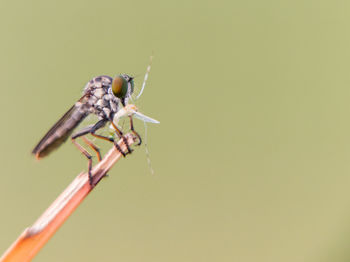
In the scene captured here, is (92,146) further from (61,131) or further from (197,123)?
(197,123)

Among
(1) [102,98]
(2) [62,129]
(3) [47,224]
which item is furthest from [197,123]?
(3) [47,224]

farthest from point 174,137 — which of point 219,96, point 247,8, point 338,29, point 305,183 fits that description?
point 338,29

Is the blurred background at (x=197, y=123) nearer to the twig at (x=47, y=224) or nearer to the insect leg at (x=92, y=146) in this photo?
the insect leg at (x=92, y=146)

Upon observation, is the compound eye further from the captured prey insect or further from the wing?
the wing

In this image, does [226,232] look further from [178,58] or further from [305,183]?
[178,58]

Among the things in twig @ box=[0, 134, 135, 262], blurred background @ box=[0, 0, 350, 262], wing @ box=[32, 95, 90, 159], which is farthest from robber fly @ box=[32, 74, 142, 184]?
twig @ box=[0, 134, 135, 262]

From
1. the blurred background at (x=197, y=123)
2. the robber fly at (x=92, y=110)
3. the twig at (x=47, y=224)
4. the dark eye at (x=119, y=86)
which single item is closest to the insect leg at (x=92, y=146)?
the robber fly at (x=92, y=110)
